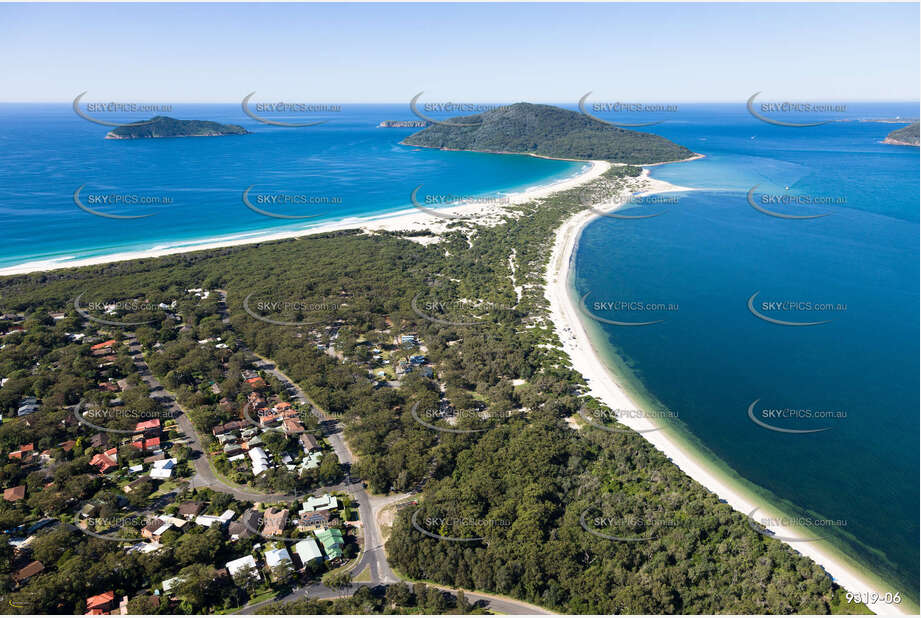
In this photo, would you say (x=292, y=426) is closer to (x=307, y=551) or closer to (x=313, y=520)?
(x=313, y=520)

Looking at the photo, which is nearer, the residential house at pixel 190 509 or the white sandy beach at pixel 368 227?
the residential house at pixel 190 509

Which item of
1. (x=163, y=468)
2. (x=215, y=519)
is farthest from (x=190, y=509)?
(x=163, y=468)

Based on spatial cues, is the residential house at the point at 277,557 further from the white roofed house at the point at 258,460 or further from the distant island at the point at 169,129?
the distant island at the point at 169,129

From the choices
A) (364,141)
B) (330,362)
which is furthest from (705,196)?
(364,141)

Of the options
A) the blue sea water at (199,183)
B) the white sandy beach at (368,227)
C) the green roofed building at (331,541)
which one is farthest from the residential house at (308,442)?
the blue sea water at (199,183)

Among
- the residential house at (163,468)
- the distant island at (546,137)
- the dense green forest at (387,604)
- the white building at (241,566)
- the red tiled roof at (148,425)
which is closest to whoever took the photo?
the dense green forest at (387,604)

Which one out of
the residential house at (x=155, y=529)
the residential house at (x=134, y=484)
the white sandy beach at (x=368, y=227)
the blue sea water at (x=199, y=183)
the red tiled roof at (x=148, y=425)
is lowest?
the residential house at (x=155, y=529)

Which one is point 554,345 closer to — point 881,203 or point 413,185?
point 413,185

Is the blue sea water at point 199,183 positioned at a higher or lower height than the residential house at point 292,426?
higher
